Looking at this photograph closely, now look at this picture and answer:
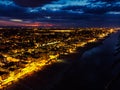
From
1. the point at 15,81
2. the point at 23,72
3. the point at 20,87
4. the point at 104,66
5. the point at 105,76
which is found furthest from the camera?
the point at 104,66

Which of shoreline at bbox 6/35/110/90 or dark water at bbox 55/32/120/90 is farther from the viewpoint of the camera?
shoreline at bbox 6/35/110/90

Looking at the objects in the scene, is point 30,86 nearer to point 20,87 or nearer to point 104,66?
point 20,87

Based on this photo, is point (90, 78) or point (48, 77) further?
point (48, 77)

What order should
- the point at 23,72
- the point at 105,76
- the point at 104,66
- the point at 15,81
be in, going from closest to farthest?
the point at 15,81
the point at 105,76
the point at 23,72
the point at 104,66

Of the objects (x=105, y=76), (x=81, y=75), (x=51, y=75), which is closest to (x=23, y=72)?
(x=51, y=75)

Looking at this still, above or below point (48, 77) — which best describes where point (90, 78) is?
above

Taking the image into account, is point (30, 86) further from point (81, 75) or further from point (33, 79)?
point (81, 75)

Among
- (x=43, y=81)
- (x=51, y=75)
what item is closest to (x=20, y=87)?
(x=43, y=81)

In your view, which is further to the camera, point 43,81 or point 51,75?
point 51,75

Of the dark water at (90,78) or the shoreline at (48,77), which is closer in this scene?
the dark water at (90,78)
